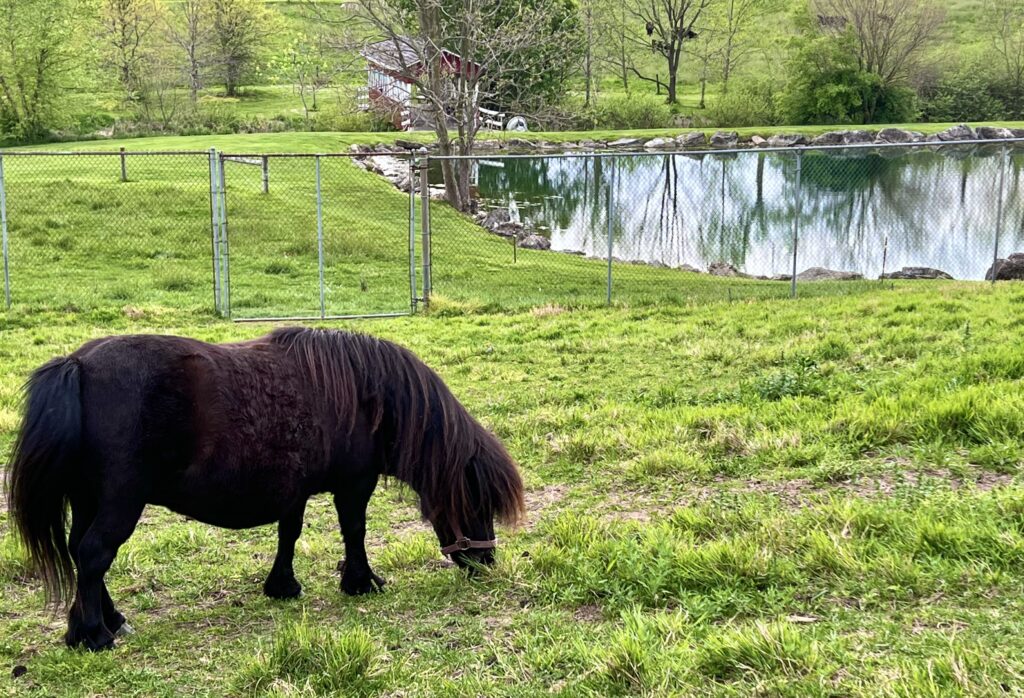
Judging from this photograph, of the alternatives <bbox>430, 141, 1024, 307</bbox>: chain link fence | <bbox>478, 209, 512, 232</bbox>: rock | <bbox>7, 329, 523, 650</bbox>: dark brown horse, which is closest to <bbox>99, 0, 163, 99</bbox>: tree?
<bbox>430, 141, 1024, 307</bbox>: chain link fence

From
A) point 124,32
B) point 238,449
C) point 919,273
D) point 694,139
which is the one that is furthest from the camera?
point 124,32

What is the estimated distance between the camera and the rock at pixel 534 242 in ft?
61.9

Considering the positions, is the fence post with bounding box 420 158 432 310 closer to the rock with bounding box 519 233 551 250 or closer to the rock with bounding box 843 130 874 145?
the rock with bounding box 519 233 551 250

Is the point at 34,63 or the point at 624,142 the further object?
the point at 624,142

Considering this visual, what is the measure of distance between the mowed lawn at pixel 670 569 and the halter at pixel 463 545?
5.2 inches

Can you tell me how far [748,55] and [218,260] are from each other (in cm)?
6609

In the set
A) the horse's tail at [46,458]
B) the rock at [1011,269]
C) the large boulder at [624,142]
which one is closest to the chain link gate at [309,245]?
the horse's tail at [46,458]

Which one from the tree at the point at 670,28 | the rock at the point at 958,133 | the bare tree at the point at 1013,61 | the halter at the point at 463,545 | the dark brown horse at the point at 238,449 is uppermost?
the tree at the point at 670,28

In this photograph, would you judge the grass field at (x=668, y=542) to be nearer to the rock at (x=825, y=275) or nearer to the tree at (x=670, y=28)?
the rock at (x=825, y=275)

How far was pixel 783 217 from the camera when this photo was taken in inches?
769

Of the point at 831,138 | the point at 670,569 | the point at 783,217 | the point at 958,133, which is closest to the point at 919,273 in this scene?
the point at 783,217

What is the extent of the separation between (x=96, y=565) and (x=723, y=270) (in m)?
14.4

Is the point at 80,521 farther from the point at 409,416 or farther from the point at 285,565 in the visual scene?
the point at 409,416

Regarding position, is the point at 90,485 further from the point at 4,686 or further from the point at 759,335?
the point at 759,335
